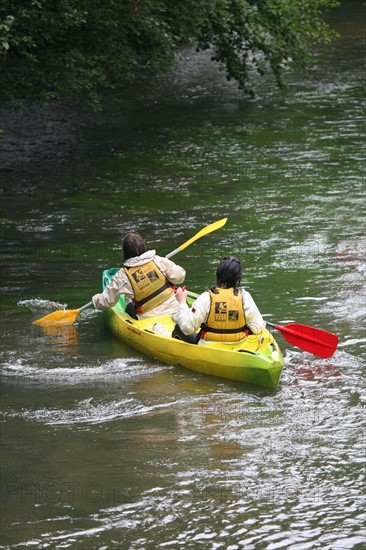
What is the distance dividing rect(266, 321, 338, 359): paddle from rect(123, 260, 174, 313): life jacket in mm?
1096

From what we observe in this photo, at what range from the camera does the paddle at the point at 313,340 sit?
8.45 meters

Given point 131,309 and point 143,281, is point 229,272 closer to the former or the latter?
point 143,281

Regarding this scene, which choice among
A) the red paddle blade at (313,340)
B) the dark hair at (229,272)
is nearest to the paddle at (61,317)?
the dark hair at (229,272)

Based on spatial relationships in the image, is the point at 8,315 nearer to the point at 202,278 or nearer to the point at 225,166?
the point at 202,278

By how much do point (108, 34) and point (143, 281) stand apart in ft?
25.0

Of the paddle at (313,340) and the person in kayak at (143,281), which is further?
the person in kayak at (143,281)

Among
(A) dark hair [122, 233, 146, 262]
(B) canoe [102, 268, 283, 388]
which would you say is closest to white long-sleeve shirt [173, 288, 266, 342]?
(B) canoe [102, 268, 283, 388]

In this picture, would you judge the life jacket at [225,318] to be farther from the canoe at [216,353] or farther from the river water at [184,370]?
the river water at [184,370]

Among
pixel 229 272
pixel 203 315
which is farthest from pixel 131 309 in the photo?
pixel 229 272

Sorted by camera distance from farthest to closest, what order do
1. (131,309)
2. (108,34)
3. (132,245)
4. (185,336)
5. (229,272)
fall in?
(108,34) → (131,309) → (132,245) → (185,336) → (229,272)

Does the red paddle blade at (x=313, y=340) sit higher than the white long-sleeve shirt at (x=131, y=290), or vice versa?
the white long-sleeve shirt at (x=131, y=290)

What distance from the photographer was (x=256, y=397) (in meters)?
7.99

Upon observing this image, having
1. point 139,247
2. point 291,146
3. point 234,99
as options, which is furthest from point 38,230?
point 234,99

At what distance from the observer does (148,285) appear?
354 inches
